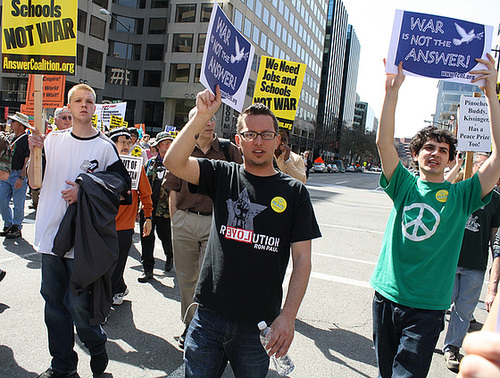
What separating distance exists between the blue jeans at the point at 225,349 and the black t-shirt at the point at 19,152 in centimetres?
589

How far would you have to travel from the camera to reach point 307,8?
67.9 metres

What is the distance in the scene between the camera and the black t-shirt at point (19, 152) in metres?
6.75

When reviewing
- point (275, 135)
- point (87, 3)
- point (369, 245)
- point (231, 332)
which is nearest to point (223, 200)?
point (275, 135)

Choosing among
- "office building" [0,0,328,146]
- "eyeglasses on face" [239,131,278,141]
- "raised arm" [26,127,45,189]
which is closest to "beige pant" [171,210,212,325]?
"raised arm" [26,127,45,189]

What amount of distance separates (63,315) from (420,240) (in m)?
2.67

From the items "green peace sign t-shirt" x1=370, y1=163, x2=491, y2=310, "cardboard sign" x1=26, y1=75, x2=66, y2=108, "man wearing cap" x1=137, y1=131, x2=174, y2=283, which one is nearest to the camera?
"green peace sign t-shirt" x1=370, y1=163, x2=491, y2=310

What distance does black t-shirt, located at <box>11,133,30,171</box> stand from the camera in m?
6.75

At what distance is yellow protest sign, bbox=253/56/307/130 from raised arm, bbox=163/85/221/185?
4.98m

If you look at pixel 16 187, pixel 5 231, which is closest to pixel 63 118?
pixel 16 187

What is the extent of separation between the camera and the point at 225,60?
10.4ft

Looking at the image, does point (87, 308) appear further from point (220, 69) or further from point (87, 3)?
point (87, 3)

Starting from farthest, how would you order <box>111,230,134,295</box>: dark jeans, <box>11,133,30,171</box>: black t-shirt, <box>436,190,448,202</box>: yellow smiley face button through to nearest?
<box>11,133,30,171</box>: black t-shirt → <box>111,230,134,295</box>: dark jeans → <box>436,190,448,202</box>: yellow smiley face button

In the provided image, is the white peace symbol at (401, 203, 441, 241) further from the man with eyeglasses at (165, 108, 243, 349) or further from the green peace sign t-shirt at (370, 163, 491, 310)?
the man with eyeglasses at (165, 108, 243, 349)

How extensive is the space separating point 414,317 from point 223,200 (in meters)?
1.42
